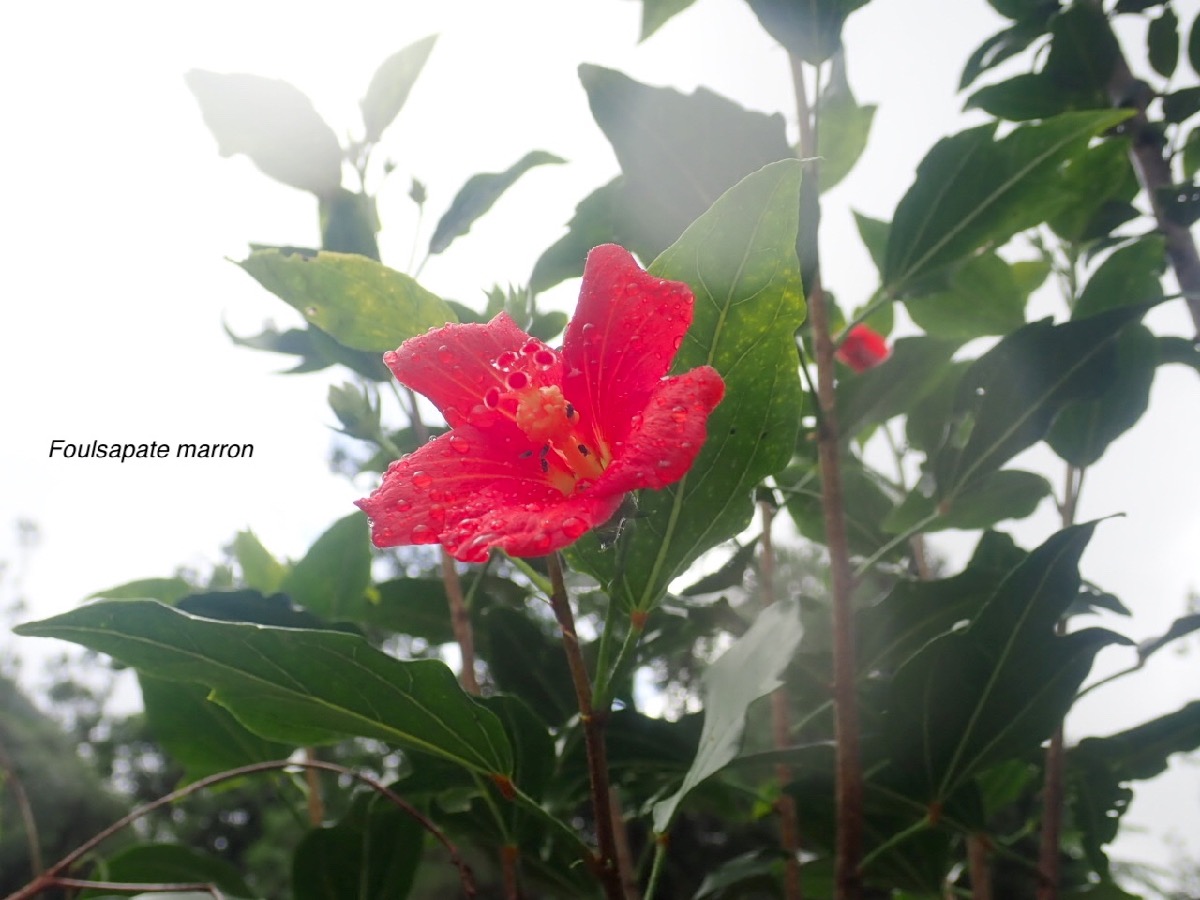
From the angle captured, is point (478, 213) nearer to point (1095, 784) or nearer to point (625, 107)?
point (625, 107)

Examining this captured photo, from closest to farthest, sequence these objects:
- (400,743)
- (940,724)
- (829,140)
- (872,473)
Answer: (400,743) → (940,724) → (829,140) → (872,473)

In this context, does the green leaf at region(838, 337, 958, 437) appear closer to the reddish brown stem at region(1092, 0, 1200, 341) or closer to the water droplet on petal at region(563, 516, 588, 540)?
the reddish brown stem at region(1092, 0, 1200, 341)

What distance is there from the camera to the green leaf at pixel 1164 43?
1017 mm

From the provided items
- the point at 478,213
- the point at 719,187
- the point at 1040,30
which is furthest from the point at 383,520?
the point at 1040,30

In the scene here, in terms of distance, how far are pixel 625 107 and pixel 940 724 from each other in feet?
1.89

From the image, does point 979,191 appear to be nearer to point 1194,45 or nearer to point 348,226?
point 1194,45

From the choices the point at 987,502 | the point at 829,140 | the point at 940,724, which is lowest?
the point at 940,724

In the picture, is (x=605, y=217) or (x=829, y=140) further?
(x=829, y=140)

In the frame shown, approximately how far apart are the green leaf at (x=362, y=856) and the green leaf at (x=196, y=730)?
12 centimetres

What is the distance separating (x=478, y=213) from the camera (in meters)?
0.96

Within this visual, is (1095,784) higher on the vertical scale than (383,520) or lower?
lower

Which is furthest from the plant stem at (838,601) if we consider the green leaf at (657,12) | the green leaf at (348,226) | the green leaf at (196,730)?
the green leaf at (196,730)

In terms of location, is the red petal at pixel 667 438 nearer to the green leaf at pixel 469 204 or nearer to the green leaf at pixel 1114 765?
the green leaf at pixel 469 204

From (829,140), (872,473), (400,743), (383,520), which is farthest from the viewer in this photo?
(872,473)
